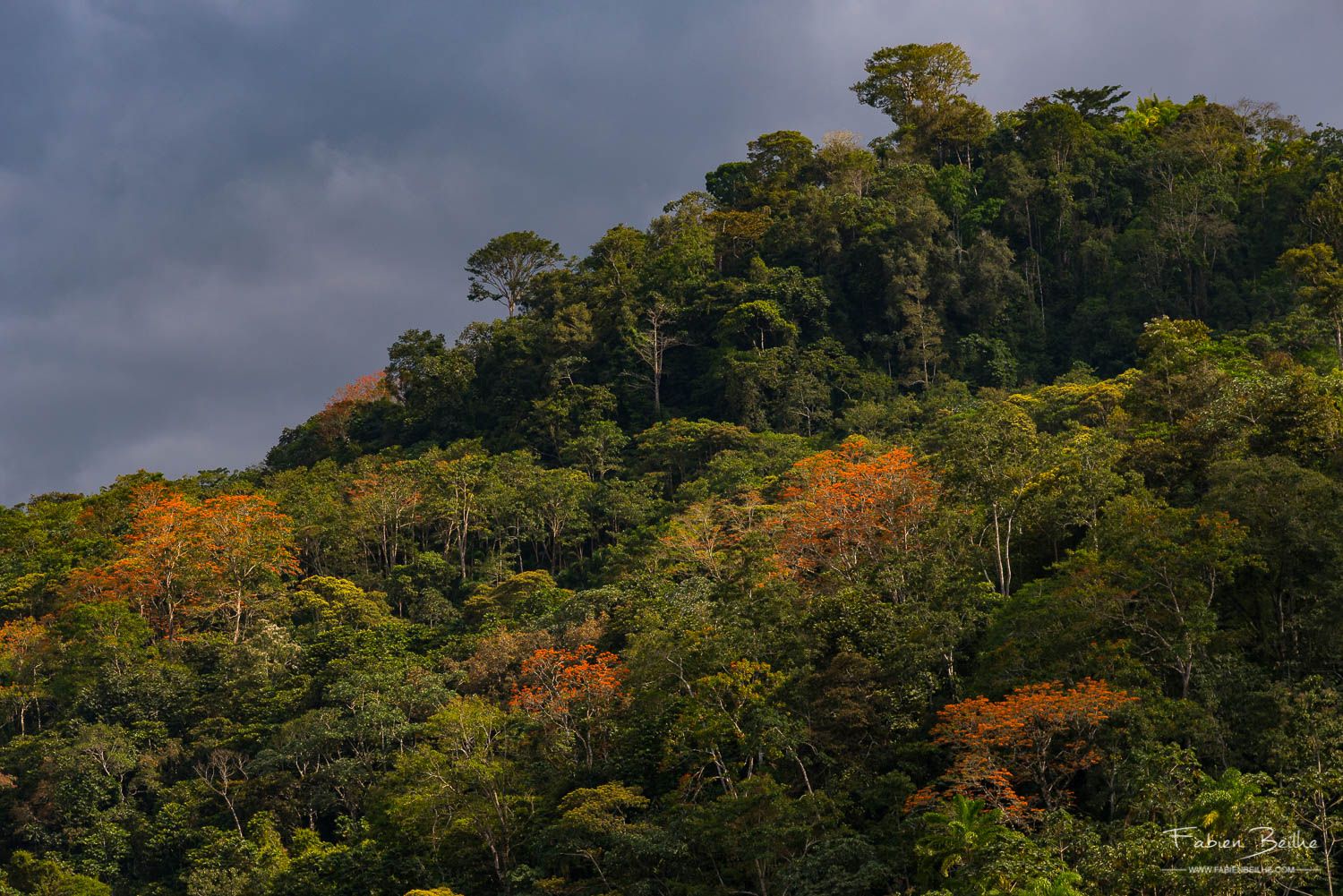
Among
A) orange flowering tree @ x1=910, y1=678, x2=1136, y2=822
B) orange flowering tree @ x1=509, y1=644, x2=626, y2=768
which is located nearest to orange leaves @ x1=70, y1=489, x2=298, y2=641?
orange flowering tree @ x1=509, y1=644, x2=626, y2=768

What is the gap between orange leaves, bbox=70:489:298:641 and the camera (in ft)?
127

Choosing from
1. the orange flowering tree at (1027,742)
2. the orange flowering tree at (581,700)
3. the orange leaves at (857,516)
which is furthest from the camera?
the orange leaves at (857,516)

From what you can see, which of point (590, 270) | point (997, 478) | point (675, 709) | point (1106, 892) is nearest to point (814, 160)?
point (590, 270)

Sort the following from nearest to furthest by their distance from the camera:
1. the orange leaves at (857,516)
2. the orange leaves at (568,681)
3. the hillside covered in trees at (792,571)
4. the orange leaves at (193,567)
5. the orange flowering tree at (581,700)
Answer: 1. the hillside covered in trees at (792,571)
2. the orange flowering tree at (581,700)
3. the orange leaves at (568,681)
4. the orange leaves at (857,516)
5. the orange leaves at (193,567)

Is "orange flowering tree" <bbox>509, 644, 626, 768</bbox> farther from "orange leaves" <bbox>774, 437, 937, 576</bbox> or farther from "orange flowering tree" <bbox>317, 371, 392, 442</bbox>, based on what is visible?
"orange flowering tree" <bbox>317, 371, 392, 442</bbox>

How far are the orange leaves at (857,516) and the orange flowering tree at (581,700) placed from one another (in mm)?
4484

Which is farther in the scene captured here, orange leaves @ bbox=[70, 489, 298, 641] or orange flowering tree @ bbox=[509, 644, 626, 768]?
orange leaves @ bbox=[70, 489, 298, 641]

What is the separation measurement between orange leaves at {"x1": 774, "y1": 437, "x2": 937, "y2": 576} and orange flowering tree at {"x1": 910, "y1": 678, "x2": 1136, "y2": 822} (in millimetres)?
7508

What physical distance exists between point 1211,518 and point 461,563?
25391 mm

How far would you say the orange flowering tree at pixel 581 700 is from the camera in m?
26.8

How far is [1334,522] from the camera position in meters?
20.5

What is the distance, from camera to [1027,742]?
19422 mm

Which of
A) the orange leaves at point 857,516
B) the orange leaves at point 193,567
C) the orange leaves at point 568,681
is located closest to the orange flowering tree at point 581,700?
the orange leaves at point 568,681

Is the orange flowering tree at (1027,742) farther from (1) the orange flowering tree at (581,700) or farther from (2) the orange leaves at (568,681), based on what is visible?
(2) the orange leaves at (568,681)
